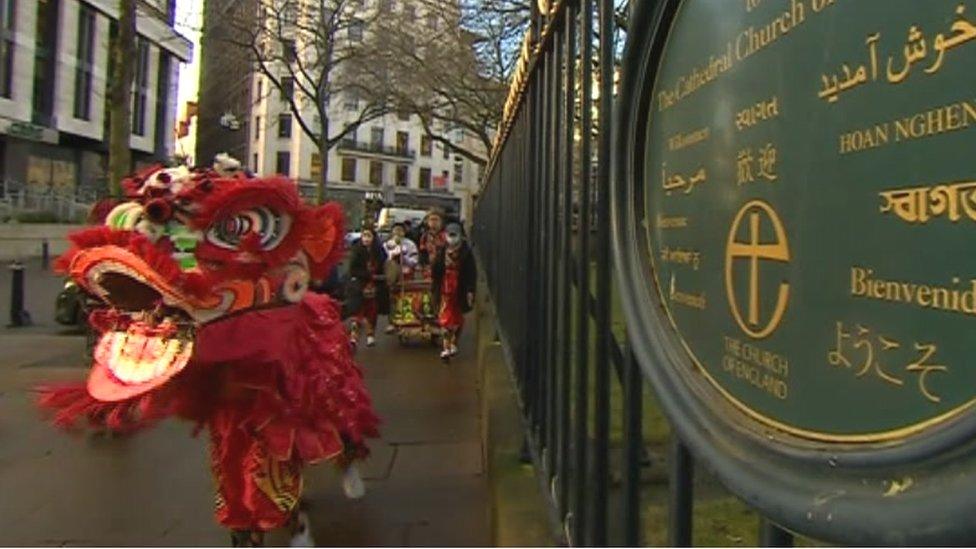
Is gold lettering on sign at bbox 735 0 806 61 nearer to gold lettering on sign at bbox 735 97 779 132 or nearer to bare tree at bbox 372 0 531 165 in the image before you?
gold lettering on sign at bbox 735 97 779 132

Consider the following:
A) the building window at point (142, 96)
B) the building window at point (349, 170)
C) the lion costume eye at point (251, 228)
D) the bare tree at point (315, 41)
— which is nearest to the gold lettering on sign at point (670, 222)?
the lion costume eye at point (251, 228)

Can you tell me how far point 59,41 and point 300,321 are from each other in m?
45.9

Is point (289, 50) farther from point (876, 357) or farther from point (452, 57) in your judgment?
point (876, 357)

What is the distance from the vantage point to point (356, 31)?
22.3 meters

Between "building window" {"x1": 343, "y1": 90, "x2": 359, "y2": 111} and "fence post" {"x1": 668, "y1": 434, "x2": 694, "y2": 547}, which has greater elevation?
"building window" {"x1": 343, "y1": 90, "x2": 359, "y2": 111}

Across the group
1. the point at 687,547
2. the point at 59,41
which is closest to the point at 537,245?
the point at 687,547

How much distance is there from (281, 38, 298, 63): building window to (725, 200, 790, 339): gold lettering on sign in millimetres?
20377

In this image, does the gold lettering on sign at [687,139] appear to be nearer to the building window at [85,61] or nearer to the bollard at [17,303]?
the bollard at [17,303]

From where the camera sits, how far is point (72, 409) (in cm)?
358

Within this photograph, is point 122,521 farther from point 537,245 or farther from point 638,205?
point 638,205

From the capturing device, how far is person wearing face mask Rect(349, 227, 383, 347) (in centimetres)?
1038

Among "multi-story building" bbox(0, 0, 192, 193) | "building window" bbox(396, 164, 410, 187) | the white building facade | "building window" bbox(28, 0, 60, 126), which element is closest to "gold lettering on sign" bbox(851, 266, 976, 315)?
"multi-story building" bbox(0, 0, 192, 193)

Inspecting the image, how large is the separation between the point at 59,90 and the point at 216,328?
1825 inches

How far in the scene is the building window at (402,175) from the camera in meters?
82.5
